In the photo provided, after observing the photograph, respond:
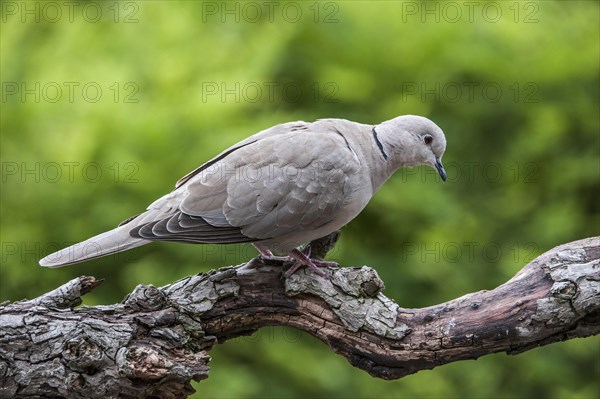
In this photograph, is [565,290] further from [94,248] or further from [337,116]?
[337,116]

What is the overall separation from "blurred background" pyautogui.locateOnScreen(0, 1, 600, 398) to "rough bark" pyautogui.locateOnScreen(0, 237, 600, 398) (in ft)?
5.64

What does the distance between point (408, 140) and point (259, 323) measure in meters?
1.36

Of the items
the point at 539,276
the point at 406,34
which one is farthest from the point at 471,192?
the point at 539,276

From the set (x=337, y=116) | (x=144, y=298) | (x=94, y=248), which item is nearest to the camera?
(x=144, y=298)

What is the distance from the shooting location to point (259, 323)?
4.11 m

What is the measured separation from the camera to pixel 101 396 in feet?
12.0

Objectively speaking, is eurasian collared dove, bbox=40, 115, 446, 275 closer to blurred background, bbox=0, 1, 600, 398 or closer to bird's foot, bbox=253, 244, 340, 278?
bird's foot, bbox=253, 244, 340, 278

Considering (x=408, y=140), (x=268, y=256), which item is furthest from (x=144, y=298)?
(x=408, y=140)

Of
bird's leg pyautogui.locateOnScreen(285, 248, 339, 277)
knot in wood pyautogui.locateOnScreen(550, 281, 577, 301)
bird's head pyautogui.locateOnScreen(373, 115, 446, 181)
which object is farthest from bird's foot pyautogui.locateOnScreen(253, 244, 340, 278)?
knot in wood pyautogui.locateOnScreen(550, 281, 577, 301)

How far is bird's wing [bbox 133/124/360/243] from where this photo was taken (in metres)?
4.16

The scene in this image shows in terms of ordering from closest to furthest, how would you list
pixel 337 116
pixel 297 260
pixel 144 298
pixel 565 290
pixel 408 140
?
pixel 565 290 < pixel 144 298 < pixel 297 260 < pixel 408 140 < pixel 337 116

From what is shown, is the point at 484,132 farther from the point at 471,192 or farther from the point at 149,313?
the point at 149,313

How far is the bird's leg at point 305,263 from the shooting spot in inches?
160

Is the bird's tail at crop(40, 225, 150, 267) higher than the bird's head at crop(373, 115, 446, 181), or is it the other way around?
the bird's head at crop(373, 115, 446, 181)
